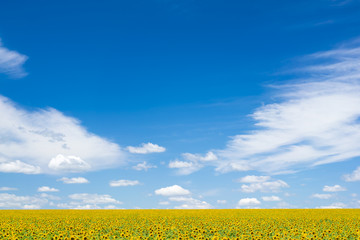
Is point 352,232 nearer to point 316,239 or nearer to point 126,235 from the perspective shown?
point 316,239

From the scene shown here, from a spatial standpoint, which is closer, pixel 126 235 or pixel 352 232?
pixel 126 235

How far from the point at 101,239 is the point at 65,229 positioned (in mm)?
7042

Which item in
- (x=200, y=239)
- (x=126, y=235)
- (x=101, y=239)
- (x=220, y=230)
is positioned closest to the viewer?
(x=200, y=239)

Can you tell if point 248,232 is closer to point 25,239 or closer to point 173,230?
point 173,230

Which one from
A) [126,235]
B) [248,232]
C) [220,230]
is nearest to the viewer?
[126,235]

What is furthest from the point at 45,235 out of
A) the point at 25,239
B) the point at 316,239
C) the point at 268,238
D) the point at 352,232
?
the point at 352,232

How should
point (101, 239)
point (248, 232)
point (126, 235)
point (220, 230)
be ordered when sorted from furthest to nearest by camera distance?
1. point (220, 230)
2. point (248, 232)
3. point (126, 235)
4. point (101, 239)

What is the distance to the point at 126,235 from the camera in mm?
19000

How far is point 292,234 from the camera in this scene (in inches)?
736

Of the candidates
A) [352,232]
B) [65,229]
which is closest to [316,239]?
[352,232]

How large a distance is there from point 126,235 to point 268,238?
7.64 metres

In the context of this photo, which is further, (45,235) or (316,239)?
(45,235)

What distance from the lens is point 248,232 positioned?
20.9m

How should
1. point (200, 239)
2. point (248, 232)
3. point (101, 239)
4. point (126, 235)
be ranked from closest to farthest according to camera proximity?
1. point (200, 239)
2. point (101, 239)
3. point (126, 235)
4. point (248, 232)
